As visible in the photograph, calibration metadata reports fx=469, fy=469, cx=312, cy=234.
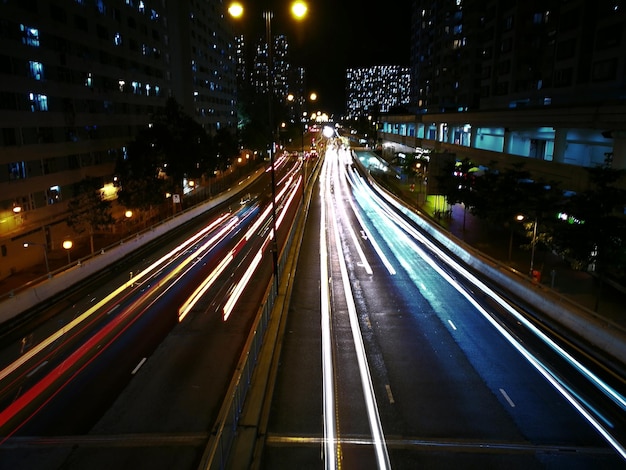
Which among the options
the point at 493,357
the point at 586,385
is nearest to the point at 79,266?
the point at 493,357

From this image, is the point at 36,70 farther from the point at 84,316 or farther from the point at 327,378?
the point at 327,378

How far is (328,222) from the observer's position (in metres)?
43.7

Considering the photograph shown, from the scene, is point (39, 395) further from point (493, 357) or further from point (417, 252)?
point (417, 252)

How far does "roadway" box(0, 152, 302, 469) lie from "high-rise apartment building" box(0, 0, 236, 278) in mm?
12034

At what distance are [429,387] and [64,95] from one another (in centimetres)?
3934

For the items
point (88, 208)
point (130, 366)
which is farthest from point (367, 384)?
point (88, 208)

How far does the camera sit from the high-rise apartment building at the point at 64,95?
33.4m

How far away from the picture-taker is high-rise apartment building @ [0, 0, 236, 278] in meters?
33.4

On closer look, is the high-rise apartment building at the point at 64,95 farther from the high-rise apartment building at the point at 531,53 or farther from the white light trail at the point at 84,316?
the high-rise apartment building at the point at 531,53

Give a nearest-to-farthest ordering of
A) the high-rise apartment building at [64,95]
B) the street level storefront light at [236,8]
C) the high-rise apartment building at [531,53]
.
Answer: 1. the street level storefront light at [236,8]
2. the high-rise apartment building at [64,95]
3. the high-rise apartment building at [531,53]

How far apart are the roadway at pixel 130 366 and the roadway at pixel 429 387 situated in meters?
2.36

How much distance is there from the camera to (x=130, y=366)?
15852 mm

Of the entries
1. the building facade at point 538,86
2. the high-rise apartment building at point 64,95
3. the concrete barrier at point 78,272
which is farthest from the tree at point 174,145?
the building facade at point 538,86

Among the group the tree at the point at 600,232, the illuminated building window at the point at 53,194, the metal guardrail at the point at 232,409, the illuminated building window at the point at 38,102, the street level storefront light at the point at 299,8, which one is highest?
the street level storefront light at the point at 299,8
